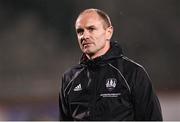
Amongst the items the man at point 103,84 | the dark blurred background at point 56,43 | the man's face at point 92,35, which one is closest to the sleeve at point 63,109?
the man at point 103,84

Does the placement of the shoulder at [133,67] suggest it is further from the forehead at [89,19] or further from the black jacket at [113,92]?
the forehead at [89,19]

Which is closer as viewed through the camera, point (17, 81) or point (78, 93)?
point (78, 93)

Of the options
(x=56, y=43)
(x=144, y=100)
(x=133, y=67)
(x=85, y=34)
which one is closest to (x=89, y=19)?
(x=85, y=34)

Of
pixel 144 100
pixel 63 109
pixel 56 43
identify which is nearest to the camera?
pixel 144 100

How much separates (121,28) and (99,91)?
266 cm

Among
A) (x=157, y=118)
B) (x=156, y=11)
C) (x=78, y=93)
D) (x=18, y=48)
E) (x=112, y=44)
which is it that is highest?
(x=156, y=11)

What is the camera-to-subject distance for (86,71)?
5.33 feet

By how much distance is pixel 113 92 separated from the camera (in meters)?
1.53

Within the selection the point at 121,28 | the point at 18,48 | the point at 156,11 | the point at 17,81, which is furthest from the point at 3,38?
the point at 156,11

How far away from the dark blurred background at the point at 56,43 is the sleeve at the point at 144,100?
2.36m

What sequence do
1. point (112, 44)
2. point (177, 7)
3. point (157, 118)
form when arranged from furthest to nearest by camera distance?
point (177, 7) → point (112, 44) → point (157, 118)

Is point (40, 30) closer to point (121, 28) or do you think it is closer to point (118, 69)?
point (121, 28)

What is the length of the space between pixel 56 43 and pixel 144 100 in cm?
296

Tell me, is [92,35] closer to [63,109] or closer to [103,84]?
[103,84]
